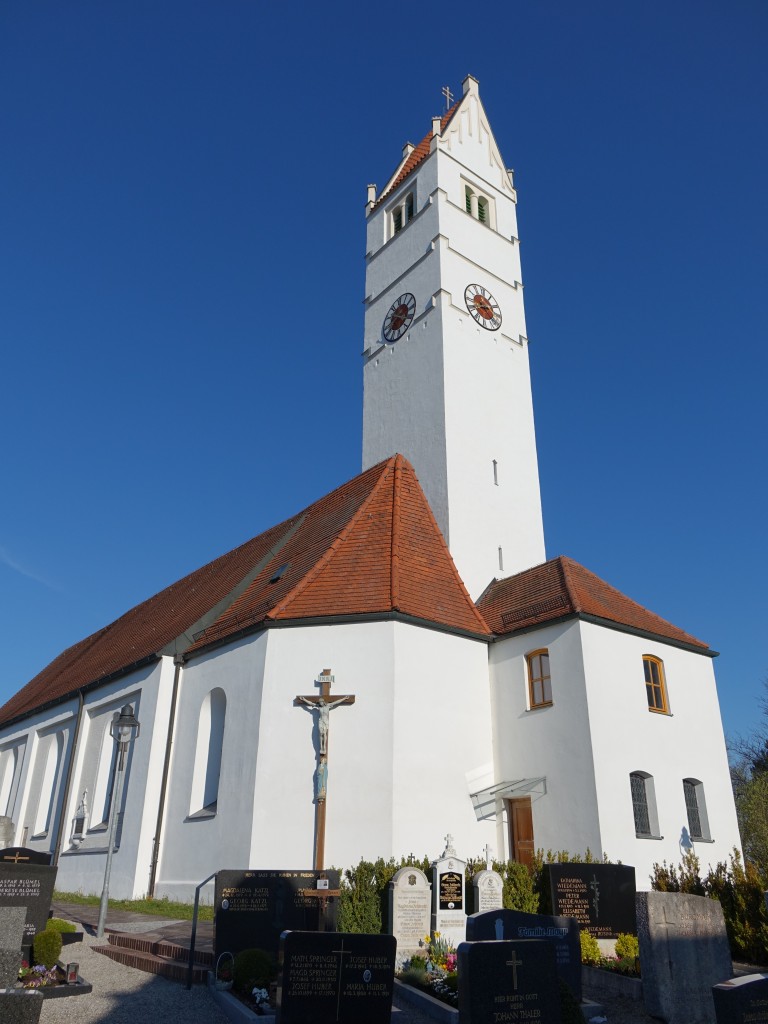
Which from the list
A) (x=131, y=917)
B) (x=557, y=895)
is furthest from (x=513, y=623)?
(x=131, y=917)

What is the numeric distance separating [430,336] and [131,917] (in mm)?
17934

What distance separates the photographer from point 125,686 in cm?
2139

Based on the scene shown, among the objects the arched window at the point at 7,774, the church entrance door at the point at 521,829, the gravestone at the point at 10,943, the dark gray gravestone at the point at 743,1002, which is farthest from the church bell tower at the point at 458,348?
the arched window at the point at 7,774

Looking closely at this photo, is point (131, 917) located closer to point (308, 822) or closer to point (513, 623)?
point (308, 822)

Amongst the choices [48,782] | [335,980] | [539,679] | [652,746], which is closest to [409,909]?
[335,980]

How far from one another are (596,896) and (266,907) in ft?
16.1

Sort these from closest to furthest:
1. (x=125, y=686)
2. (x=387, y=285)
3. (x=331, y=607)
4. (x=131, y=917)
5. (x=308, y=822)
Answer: (x=131, y=917) → (x=308, y=822) → (x=331, y=607) → (x=125, y=686) → (x=387, y=285)

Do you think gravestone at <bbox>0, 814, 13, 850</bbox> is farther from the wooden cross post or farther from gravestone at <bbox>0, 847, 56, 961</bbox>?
gravestone at <bbox>0, 847, 56, 961</bbox>

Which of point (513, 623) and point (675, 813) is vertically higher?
point (513, 623)

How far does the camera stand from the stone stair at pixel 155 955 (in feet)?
32.7

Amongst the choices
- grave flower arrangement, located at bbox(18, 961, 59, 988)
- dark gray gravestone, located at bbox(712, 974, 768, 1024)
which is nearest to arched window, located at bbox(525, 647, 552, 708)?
dark gray gravestone, located at bbox(712, 974, 768, 1024)

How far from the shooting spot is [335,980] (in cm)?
745

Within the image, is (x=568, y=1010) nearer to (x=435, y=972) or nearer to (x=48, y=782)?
(x=435, y=972)

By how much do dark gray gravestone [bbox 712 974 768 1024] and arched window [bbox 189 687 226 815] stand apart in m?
12.4
